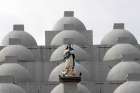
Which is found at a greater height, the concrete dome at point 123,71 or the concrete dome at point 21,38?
the concrete dome at point 21,38

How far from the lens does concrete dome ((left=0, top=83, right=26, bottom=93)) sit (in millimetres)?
69688

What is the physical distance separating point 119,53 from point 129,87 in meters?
8.35

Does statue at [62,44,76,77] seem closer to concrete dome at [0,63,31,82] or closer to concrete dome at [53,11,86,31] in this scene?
concrete dome at [0,63,31,82]

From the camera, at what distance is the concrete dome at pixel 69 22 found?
84.3 meters

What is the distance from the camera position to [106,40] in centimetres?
8281

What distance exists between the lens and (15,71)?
74.9 m

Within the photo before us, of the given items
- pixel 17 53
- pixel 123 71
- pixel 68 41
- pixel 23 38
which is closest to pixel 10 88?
pixel 68 41

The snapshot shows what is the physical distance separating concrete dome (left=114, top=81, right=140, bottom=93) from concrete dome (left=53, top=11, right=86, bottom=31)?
14.4 meters

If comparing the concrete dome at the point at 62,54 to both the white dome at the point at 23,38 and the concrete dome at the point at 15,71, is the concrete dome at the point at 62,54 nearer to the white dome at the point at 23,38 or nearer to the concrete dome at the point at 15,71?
the concrete dome at the point at 15,71

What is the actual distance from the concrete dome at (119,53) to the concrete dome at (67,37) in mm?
3086

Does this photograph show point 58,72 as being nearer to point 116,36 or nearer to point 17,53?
point 17,53

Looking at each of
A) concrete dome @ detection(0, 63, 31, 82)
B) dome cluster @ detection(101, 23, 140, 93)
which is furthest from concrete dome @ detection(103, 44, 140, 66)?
concrete dome @ detection(0, 63, 31, 82)

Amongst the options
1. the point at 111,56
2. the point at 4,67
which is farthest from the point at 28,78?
the point at 111,56

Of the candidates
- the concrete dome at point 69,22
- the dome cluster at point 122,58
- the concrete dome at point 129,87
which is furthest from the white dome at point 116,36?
the concrete dome at point 129,87
